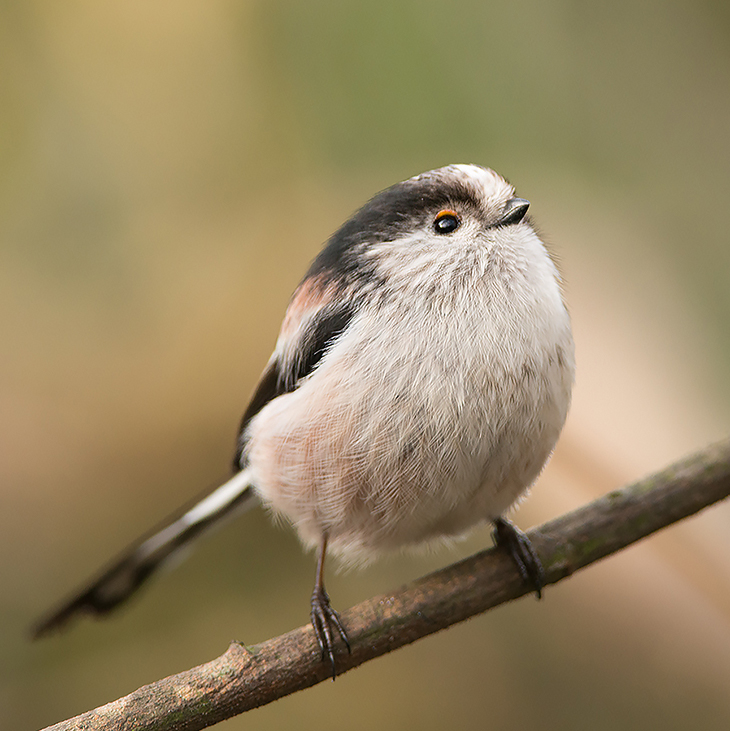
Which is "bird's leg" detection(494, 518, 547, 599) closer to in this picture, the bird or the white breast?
the bird

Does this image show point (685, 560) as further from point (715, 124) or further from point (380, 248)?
point (715, 124)

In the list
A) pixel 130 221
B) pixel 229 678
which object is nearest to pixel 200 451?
pixel 130 221

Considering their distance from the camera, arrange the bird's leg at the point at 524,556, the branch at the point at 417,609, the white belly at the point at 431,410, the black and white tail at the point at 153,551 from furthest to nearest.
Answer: the black and white tail at the point at 153,551 < the bird's leg at the point at 524,556 < the white belly at the point at 431,410 < the branch at the point at 417,609

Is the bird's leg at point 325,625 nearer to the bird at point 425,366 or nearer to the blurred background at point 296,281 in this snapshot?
the bird at point 425,366

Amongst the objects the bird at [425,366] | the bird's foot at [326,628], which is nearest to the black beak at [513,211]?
the bird at [425,366]

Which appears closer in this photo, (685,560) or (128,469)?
(685,560)

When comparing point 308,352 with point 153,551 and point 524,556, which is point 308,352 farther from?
point 153,551

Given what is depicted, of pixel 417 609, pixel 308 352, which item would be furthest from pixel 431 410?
pixel 417 609
